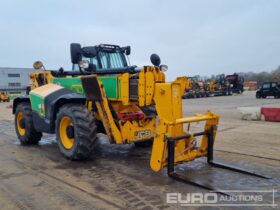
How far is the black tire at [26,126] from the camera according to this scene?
27.4 feet

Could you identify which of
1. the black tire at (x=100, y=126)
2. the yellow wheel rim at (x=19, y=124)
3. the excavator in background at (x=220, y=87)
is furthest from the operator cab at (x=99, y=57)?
the excavator in background at (x=220, y=87)

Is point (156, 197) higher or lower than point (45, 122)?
lower

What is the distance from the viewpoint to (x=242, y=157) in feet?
22.2

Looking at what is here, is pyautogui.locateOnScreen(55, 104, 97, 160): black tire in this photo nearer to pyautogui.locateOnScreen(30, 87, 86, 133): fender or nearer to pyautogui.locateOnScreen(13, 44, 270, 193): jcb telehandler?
pyautogui.locateOnScreen(13, 44, 270, 193): jcb telehandler

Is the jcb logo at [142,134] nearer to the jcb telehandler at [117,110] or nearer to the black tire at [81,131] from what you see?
the jcb telehandler at [117,110]

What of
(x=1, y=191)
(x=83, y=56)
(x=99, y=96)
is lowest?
(x=1, y=191)

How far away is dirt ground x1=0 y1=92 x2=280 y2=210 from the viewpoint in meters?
4.40

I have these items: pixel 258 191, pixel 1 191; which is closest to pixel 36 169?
pixel 1 191

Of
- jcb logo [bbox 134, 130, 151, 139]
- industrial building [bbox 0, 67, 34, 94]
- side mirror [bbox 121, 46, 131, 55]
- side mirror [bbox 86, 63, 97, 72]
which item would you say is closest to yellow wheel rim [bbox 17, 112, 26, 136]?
side mirror [bbox 86, 63, 97, 72]

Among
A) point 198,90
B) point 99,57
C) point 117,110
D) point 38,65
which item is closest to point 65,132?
point 117,110

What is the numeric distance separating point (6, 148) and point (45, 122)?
5.64ft

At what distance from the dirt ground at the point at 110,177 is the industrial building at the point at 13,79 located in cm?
7053

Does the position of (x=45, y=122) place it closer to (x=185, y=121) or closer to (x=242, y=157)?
(x=185, y=121)

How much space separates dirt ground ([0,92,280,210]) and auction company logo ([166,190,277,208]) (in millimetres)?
125
